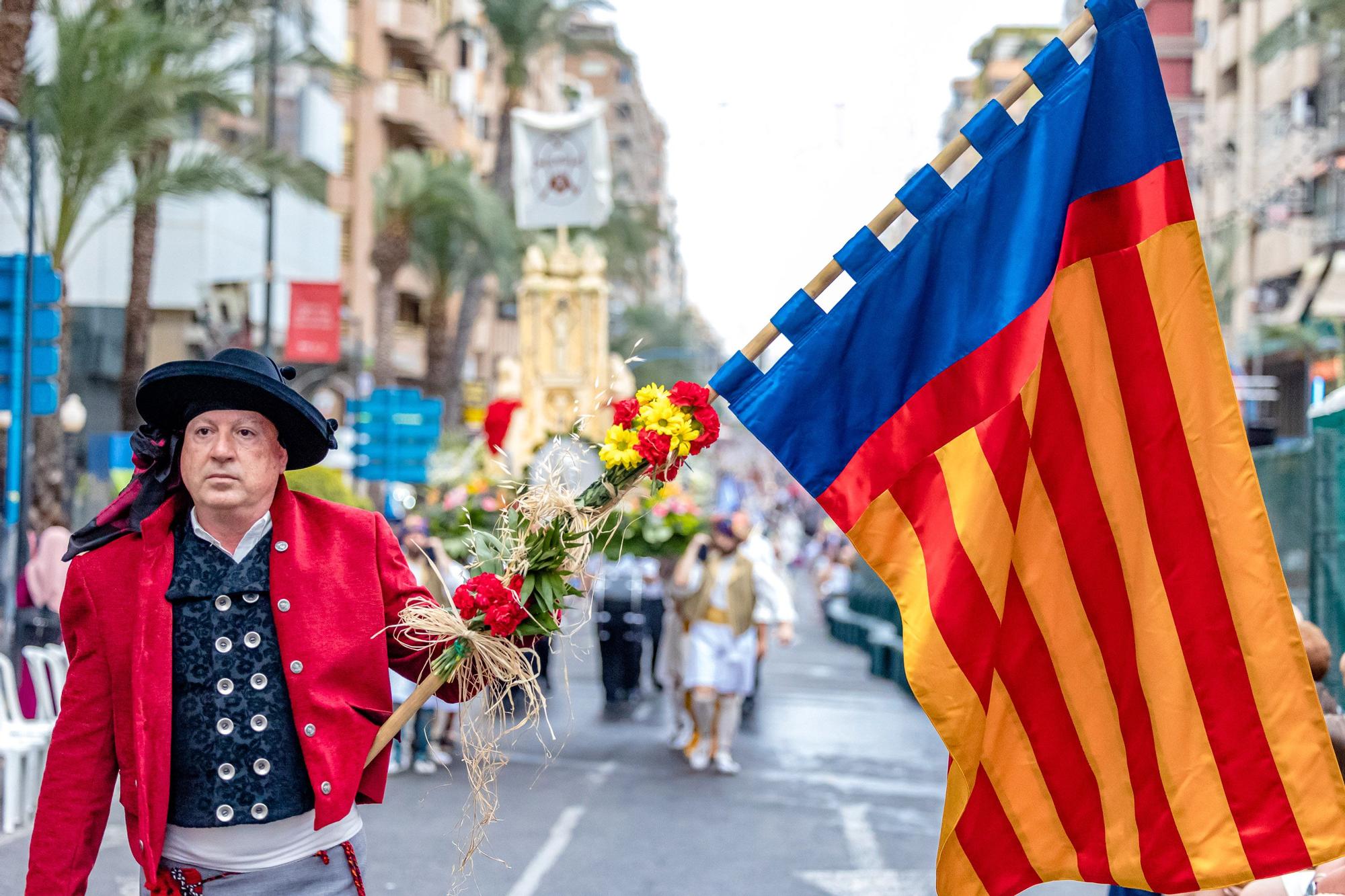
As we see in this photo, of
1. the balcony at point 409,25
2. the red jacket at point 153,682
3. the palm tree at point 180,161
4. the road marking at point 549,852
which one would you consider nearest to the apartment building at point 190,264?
the palm tree at point 180,161

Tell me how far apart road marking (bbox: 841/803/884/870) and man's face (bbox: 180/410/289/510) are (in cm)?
519

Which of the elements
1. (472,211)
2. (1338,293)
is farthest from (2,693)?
(1338,293)

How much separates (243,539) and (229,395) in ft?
1.06

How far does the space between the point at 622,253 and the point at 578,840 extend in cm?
3081

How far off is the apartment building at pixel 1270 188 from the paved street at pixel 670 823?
22148 mm

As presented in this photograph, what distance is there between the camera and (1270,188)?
3578 centimetres

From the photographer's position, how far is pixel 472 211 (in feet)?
93.5

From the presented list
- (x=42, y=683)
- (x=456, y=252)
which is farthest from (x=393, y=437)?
(x=456, y=252)

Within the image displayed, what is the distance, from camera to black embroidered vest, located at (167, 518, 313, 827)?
3.11m

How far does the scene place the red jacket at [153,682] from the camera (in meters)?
3.04

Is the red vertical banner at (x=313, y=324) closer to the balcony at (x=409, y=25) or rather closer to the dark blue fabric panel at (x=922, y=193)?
the balcony at (x=409, y=25)

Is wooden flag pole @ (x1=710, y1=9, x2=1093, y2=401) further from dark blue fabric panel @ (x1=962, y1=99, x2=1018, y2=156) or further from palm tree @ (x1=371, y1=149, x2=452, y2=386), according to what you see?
palm tree @ (x1=371, y1=149, x2=452, y2=386)

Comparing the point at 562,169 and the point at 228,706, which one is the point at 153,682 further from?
the point at 562,169

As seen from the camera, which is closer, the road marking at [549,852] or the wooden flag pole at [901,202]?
the wooden flag pole at [901,202]
